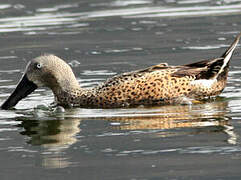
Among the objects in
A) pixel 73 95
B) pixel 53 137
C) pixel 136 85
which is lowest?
pixel 53 137

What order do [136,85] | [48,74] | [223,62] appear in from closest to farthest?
1. [136,85]
2. [223,62]
3. [48,74]

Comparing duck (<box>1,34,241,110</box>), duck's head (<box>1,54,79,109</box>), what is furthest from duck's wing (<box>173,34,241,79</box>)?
duck's head (<box>1,54,79,109</box>)

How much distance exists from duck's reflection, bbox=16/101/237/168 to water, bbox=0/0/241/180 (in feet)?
0.04

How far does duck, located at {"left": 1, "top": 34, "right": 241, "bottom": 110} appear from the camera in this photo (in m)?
10.4

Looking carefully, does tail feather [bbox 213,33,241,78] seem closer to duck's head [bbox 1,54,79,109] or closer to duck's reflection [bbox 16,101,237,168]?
duck's reflection [bbox 16,101,237,168]

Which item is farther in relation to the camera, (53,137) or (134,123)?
(134,123)

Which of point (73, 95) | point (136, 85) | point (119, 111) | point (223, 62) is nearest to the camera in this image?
point (119, 111)

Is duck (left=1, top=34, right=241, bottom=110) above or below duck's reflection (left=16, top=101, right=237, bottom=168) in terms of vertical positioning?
above

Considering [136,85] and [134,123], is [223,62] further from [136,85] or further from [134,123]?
[134,123]

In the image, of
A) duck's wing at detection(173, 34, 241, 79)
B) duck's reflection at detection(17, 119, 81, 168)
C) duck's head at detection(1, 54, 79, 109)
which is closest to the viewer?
duck's reflection at detection(17, 119, 81, 168)

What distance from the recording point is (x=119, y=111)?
1005 centimetres

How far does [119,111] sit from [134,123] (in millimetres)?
874

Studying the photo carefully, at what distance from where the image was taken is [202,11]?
1769 cm

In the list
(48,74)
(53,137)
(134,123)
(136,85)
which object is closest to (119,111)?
(136,85)
